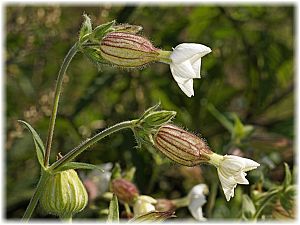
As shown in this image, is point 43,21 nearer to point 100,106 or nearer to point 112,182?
point 100,106

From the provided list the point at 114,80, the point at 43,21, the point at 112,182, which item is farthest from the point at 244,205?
the point at 43,21

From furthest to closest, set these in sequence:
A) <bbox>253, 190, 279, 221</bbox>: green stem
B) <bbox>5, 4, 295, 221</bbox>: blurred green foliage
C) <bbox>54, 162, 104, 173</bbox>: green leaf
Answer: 1. <bbox>5, 4, 295, 221</bbox>: blurred green foliage
2. <bbox>253, 190, 279, 221</bbox>: green stem
3. <bbox>54, 162, 104, 173</bbox>: green leaf

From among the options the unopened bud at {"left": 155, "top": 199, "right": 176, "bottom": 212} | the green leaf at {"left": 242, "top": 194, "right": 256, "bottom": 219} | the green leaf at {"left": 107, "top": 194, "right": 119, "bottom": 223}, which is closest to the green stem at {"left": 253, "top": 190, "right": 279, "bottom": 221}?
the green leaf at {"left": 242, "top": 194, "right": 256, "bottom": 219}

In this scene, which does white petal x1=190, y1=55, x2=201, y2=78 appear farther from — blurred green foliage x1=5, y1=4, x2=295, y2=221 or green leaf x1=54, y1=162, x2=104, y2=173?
blurred green foliage x1=5, y1=4, x2=295, y2=221

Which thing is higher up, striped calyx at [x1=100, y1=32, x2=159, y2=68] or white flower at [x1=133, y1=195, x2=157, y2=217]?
striped calyx at [x1=100, y1=32, x2=159, y2=68]

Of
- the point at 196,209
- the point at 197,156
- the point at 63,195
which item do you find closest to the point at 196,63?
the point at 197,156

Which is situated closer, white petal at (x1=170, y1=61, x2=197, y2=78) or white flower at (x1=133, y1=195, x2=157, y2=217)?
white petal at (x1=170, y1=61, x2=197, y2=78)

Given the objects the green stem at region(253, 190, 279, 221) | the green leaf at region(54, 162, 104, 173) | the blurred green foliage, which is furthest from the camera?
the blurred green foliage

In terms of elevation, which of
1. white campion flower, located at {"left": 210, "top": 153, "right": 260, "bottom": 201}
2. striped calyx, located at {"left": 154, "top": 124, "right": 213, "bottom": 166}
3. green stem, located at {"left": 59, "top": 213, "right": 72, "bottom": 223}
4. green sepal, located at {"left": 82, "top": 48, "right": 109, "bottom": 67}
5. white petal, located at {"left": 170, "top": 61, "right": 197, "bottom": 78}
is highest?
green sepal, located at {"left": 82, "top": 48, "right": 109, "bottom": 67}

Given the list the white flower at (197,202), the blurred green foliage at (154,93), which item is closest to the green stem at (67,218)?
the white flower at (197,202)
